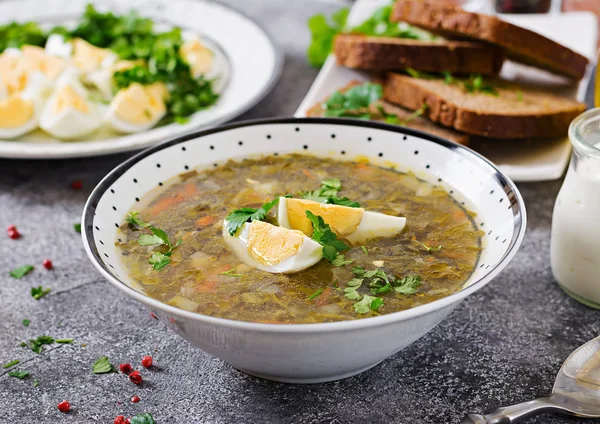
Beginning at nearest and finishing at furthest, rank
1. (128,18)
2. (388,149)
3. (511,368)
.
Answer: (511,368) → (388,149) → (128,18)

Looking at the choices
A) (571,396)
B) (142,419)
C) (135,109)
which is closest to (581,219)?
(571,396)

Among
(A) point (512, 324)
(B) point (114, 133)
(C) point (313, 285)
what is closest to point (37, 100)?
(B) point (114, 133)

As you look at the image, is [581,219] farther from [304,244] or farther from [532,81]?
[532,81]

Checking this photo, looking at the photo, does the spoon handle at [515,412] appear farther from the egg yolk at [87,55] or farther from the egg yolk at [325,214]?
the egg yolk at [87,55]

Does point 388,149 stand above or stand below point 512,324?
above

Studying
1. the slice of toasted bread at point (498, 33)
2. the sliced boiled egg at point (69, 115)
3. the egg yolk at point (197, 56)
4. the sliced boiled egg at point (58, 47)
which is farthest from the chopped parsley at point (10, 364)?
the slice of toasted bread at point (498, 33)

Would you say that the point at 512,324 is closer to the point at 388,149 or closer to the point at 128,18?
the point at 388,149

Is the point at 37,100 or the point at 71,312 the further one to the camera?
the point at 37,100
